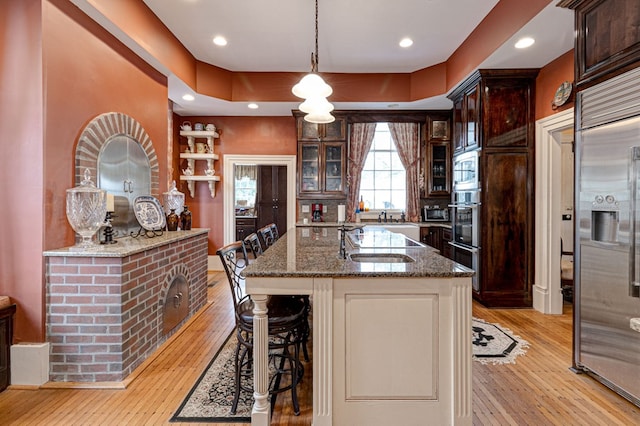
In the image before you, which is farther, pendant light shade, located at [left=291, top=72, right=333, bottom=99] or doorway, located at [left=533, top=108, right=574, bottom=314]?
doorway, located at [left=533, top=108, right=574, bottom=314]

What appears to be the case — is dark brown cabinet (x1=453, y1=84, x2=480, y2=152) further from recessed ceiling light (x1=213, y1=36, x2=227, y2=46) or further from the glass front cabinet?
recessed ceiling light (x1=213, y1=36, x2=227, y2=46)

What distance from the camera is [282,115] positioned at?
5.66 m

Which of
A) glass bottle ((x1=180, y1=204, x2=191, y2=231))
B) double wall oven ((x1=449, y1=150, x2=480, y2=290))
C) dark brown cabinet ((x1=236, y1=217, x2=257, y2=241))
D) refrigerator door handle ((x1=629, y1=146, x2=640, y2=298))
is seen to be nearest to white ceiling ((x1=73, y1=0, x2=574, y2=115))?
double wall oven ((x1=449, y1=150, x2=480, y2=290))

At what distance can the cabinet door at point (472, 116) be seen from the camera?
3.91 m

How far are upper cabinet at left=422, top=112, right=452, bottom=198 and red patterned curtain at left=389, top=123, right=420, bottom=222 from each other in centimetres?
16

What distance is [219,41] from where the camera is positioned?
3846mm

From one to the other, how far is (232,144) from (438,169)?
11.5 ft

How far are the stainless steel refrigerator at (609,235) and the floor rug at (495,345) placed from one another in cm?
45

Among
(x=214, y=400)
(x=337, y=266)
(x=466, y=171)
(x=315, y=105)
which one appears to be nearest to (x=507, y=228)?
(x=466, y=171)

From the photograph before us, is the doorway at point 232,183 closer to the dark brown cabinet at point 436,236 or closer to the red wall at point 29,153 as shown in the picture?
the dark brown cabinet at point 436,236

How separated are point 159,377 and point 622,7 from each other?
3.84 metres

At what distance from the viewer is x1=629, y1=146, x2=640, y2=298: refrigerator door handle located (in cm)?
193

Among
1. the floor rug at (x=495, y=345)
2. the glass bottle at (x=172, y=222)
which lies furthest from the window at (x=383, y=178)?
the glass bottle at (x=172, y=222)

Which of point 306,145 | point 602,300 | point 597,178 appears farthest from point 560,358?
point 306,145
